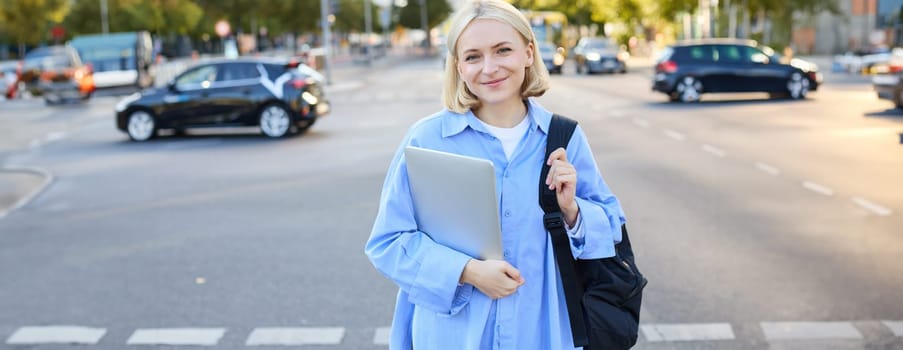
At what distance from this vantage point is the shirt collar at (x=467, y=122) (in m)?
2.65

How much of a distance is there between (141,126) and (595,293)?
17570mm

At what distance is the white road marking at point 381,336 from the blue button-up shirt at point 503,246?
113 inches

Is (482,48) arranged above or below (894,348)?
above

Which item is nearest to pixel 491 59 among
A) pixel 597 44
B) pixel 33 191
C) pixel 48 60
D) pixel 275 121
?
pixel 33 191

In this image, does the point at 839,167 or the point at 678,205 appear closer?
the point at 678,205

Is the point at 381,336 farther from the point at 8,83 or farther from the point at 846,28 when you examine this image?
the point at 846,28

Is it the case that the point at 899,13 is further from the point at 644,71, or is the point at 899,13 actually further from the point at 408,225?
the point at 408,225

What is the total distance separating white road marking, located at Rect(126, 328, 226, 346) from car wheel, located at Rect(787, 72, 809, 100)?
71.7 ft

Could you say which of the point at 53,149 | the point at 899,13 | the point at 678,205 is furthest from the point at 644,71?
the point at 678,205

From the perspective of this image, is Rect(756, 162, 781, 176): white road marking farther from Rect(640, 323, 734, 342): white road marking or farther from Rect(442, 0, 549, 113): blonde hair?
Rect(442, 0, 549, 113): blonde hair

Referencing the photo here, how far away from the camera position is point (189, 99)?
756 inches

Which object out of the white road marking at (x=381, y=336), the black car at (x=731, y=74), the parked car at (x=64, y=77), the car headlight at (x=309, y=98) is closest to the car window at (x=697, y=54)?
the black car at (x=731, y=74)

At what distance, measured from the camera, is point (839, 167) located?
499 inches

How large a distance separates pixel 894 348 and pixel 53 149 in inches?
610
